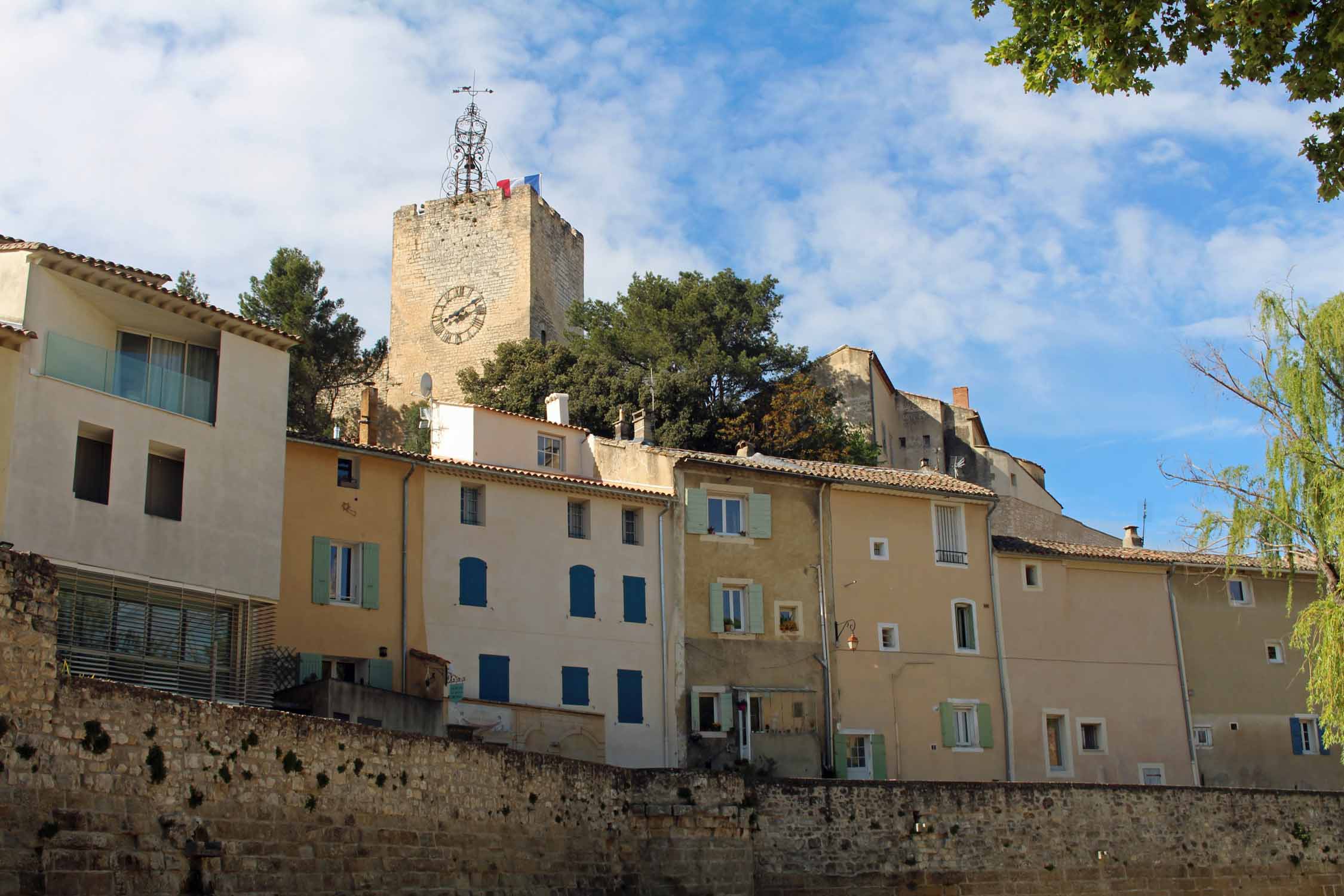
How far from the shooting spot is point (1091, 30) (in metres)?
14.4

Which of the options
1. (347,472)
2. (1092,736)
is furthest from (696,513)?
(1092,736)

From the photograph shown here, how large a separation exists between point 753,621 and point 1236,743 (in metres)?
14.9

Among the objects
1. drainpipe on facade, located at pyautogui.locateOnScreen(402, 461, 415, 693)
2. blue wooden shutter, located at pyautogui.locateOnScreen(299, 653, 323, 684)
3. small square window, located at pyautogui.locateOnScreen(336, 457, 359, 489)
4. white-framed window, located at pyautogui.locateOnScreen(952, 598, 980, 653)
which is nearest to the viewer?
blue wooden shutter, located at pyautogui.locateOnScreen(299, 653, 323, 684)

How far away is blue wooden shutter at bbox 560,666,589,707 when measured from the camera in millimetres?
33062

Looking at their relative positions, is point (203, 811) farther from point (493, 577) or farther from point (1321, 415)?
point (1321, 415)

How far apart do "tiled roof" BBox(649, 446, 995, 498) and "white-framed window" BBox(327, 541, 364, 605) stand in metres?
8.65

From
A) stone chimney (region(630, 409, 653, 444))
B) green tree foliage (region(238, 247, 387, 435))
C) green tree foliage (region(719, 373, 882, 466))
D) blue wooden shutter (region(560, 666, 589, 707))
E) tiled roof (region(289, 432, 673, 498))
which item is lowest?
blue wooden shutter (region(560, 666, 589, 707))

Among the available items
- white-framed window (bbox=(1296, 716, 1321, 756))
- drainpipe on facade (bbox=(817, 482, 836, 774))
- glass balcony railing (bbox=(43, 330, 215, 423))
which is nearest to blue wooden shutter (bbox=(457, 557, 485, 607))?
glass balcony railing (bbox=(43, 330, 215, 423))

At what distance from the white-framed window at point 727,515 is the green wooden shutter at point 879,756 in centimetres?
592

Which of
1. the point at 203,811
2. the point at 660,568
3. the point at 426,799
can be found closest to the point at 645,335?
the point at 660,568

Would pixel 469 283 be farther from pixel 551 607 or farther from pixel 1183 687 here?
pixel 1183 687

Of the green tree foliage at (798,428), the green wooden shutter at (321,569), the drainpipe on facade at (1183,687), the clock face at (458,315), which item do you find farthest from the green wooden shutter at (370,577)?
the clock face at (458,315)

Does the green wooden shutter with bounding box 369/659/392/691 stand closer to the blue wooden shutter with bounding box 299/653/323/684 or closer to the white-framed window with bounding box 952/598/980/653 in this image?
the blue wooden shutter with bounding box 299/653/323/684

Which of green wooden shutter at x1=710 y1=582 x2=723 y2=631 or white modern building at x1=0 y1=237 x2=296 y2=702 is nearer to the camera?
white modern building at x1=0 y1=237 x2=296 y2=702
